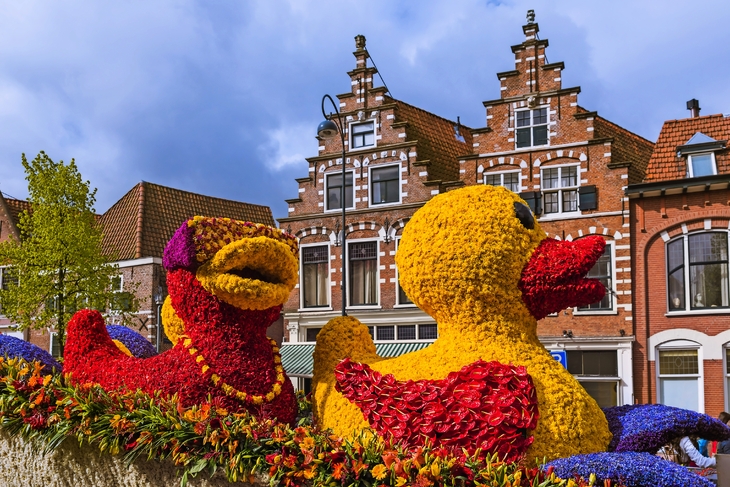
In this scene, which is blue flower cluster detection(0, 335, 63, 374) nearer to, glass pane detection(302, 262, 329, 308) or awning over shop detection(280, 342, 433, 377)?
awning over shop detection(280, 342, 433, 377)

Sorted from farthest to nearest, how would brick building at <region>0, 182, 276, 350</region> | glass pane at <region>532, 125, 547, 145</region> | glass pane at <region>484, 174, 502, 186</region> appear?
brick building at <region>0, 182, 276, 350</region> → glass pane at <region>484, 174, 502, 186</region> → glass pane at <region>532, 125, 547, 145</region>

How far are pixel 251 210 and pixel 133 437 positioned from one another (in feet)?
67.5

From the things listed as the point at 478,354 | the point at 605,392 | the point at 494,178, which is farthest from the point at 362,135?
the point at 478,354

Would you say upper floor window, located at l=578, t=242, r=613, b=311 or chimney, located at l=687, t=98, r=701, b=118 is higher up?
chimney, located at l=687, t=98, r=701, b=118

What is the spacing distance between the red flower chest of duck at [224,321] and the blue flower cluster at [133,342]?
5.54 ft

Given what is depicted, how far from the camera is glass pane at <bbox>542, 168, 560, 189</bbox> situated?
16047mm

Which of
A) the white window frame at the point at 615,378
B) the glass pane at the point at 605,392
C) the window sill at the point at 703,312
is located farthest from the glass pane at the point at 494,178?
the glass pane at the point at 605,392

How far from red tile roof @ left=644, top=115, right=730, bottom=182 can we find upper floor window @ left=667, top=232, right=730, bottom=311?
148 cm

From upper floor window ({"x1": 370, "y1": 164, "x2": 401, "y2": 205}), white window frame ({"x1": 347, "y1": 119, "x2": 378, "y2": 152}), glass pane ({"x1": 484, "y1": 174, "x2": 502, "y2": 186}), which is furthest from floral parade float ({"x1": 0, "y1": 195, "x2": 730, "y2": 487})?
white window frame ({"x1": 347, "y1": 119, "x2": 378, "y2": 152})

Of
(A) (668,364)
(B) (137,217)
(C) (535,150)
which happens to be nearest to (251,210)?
(B) (137,217)

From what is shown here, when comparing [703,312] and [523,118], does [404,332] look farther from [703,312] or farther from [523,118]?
[703,312]

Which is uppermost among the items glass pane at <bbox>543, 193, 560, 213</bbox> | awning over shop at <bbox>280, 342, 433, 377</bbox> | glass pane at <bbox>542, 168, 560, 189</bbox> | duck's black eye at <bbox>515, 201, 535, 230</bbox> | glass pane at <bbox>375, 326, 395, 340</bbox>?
glass pane at <bbox>542, 168, 560, 189</bbox>

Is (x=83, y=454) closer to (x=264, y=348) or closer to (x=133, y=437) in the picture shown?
(x=133, y=437)

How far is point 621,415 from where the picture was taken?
15.3 feet
